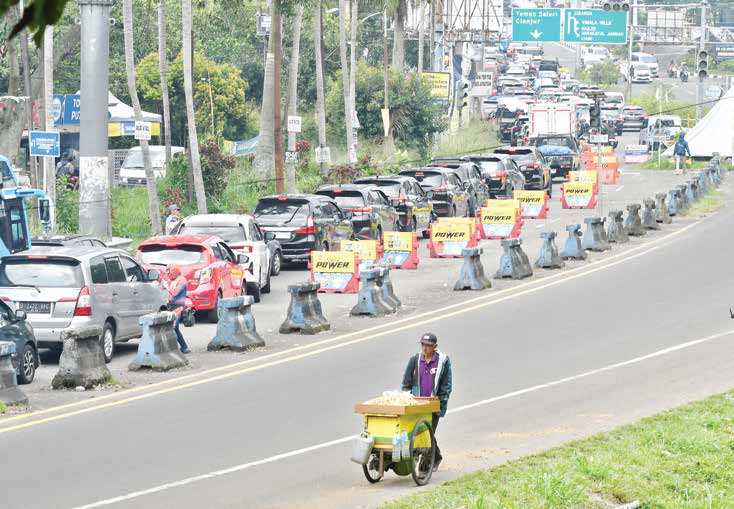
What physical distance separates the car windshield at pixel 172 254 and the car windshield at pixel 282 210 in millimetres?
7900

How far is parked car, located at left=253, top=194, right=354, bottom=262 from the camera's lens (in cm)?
3312

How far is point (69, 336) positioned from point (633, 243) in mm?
21964

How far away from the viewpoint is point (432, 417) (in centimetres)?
1335

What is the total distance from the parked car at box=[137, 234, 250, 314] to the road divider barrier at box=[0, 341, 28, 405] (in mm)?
7368

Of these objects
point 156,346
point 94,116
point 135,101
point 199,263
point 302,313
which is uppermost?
point 135,101

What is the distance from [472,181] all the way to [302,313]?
22.4 m

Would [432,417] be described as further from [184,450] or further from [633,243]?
[633,243]

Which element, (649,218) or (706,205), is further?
(706,205)

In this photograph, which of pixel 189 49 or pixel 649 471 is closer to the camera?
pixel 649 471

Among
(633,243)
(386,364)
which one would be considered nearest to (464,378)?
(386,364)

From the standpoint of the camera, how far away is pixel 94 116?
30.4 metres

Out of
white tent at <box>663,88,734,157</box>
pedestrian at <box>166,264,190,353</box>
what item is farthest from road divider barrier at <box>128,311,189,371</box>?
white tent at <box>663,88,734,157</box>

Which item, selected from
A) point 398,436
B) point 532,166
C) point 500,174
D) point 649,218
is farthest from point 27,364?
point 532,166

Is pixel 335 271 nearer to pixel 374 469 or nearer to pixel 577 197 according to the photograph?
pixel 374 469
